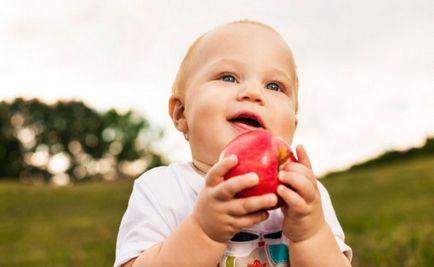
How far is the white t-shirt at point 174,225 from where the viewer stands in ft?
8.36

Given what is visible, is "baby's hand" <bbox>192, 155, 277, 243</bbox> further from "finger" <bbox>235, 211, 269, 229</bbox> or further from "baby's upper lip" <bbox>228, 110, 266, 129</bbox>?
"baby's upper lip" <bbox>228, 110, 266, 129</bbox>

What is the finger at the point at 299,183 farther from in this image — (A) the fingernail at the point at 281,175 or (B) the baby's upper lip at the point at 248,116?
(B) the baby's upper lip at the point at 248,116

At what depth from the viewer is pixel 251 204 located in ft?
6.93

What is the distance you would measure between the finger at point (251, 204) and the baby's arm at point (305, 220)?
0.06 meters

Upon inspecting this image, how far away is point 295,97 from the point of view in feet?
9.39

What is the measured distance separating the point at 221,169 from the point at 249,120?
51 cm

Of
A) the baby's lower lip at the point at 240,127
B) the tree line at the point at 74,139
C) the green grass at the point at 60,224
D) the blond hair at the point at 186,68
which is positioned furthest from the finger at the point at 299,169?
the tree line at the point at 74,139

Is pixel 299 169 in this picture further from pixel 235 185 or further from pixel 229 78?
pixel 229 78

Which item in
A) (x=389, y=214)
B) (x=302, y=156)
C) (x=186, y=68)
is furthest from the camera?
(x=389, y=214)

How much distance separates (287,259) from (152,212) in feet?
1.90

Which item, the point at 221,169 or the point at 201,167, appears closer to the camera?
the point at 221,169

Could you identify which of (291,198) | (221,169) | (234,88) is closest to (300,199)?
(291,198)

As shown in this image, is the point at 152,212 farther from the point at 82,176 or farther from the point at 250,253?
the point at 82,176

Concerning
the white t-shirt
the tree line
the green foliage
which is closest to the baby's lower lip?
the white t-shirt
